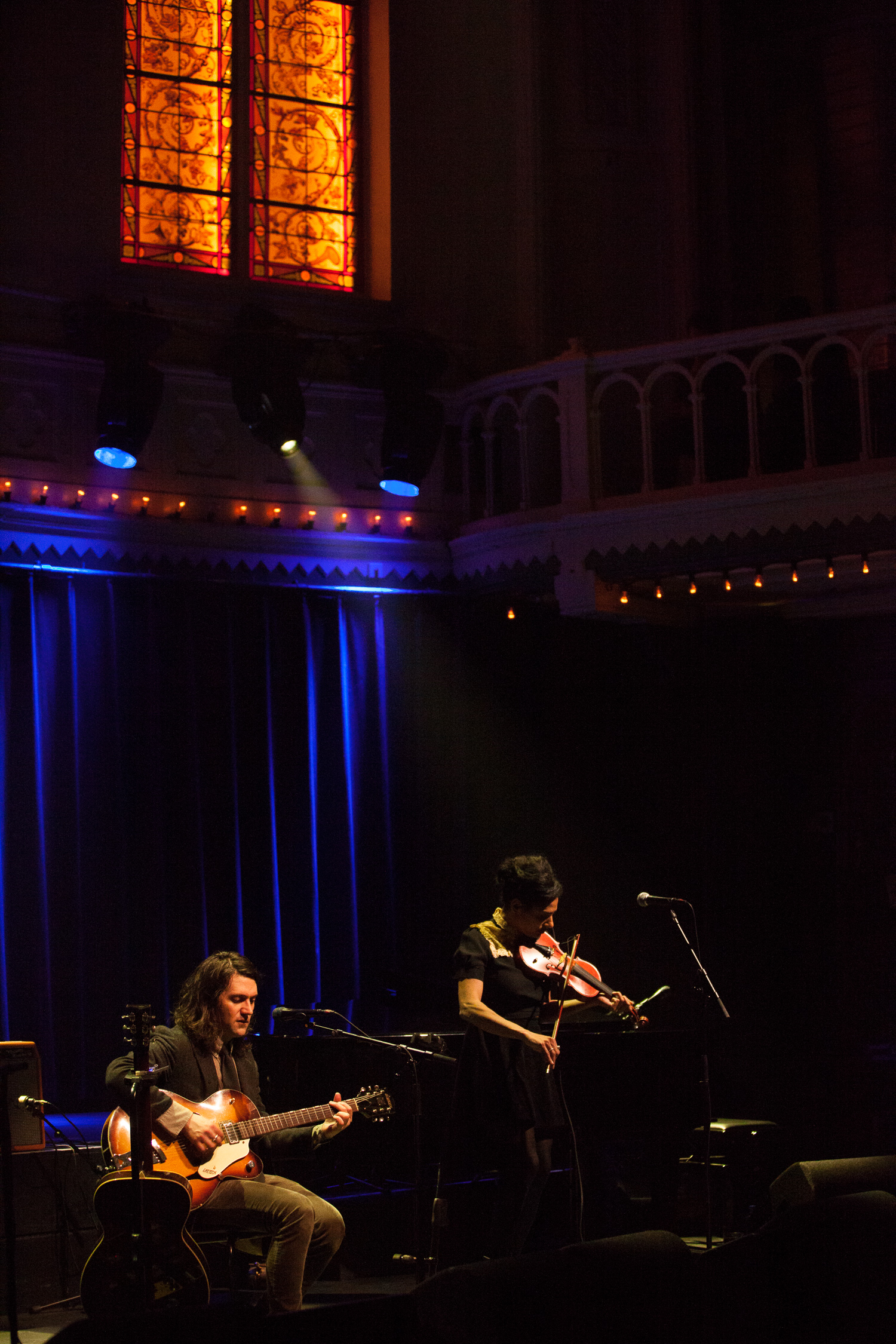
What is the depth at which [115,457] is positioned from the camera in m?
7.55

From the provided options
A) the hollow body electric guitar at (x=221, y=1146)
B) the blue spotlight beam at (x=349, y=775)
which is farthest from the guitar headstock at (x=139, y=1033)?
the blue spotlight beam at (x=349, y=775)

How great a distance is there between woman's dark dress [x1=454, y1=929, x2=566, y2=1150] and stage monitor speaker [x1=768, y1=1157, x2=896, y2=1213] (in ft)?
6.28

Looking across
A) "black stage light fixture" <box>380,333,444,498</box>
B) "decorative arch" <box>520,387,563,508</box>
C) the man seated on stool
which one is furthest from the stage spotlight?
the man seated on stool

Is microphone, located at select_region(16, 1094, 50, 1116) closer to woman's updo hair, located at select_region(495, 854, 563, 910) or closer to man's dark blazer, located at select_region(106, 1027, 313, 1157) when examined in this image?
man's dark blazer, located at select_region(106, 1027, 313, 1157)

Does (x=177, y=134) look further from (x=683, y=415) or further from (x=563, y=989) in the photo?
(x=563, y=989)

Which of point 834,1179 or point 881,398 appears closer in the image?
point 834,1179

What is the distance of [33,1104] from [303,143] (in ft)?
21.1

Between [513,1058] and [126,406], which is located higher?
[126,406]

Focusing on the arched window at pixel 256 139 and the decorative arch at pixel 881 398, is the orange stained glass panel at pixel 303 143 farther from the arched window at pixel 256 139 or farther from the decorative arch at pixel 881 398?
the decorative arch at pixel 881 398

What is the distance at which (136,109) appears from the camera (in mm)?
8789

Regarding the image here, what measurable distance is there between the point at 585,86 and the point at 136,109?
2.99 metres

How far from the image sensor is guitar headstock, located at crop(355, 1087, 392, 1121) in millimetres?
5371

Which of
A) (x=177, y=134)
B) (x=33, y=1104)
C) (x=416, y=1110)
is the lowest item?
(x=416, y=1110)

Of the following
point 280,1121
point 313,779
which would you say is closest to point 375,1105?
point 280,1121
